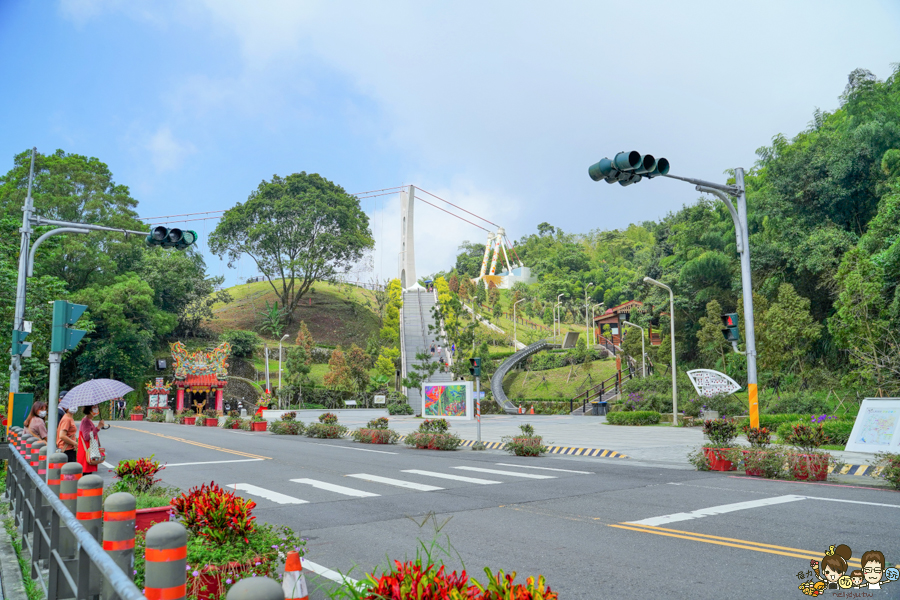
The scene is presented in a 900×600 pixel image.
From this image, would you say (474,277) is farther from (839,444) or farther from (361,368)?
(839,444)

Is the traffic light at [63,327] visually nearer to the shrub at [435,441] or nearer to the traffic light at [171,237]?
the traffic light at [171,237]

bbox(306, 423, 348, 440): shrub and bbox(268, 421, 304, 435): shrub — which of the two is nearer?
bbox(306, 423, 348, 440): shrub

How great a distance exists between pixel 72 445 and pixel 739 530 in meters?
10.7

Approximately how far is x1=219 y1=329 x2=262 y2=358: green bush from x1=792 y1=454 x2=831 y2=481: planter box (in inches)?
2321

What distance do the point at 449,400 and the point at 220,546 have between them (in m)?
34.5

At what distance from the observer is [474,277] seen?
129 metres

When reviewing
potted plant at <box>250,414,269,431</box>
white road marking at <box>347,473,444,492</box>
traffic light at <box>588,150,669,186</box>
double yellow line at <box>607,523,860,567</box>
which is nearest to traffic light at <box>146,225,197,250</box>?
white road marking at <box>347,473,444,492</box>

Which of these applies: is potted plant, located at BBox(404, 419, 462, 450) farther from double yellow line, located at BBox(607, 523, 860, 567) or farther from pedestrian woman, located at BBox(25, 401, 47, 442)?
double yellow line, located at BBox(607, 523, 860, 567)

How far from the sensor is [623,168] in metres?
10.3

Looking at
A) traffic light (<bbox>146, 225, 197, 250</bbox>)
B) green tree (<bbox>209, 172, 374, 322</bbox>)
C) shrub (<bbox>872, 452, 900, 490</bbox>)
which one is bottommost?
shrub (<bbox>872, 452, 900, 490</bbox>)

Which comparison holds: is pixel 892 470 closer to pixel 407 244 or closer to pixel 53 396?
pixel 53 396

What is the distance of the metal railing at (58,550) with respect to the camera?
2549mm

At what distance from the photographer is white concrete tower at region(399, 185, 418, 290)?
87.1 m

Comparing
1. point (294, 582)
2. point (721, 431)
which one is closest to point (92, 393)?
point (294, 582)
